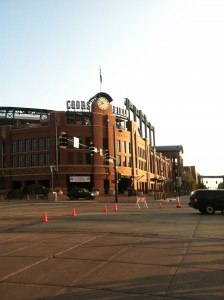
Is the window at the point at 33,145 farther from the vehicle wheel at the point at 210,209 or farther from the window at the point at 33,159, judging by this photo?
the vehicle wheel at the point at 210,209

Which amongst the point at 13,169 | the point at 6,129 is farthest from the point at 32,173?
the point at 6,129

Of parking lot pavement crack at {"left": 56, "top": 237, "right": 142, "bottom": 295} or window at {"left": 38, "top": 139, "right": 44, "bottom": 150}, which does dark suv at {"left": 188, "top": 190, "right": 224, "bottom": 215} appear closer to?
parking lot pavement crack at {"left": 56, "top": 237, "right": 142, "bottom": 295}

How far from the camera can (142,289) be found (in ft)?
22.4

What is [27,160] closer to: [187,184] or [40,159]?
[40,159]

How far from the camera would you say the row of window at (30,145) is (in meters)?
77.8

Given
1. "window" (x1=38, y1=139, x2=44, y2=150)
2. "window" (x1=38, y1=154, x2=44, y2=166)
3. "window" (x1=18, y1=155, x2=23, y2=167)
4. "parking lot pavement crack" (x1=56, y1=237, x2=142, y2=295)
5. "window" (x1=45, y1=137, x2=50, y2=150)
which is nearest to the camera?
"parking lot pavement crack" (x1=56, y1=237, x2=142, y2=295)

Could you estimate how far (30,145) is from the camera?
7938 centimetres

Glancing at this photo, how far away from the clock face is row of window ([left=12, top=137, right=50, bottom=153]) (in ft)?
42.1

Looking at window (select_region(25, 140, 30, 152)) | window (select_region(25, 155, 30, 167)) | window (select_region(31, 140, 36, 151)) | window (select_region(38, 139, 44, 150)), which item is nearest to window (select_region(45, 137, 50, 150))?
window (select_region(38, 139, 44, 150))

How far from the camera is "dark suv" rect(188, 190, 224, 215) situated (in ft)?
82.4

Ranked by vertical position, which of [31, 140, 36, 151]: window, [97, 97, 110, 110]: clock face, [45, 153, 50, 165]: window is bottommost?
[45, 153, 50, 165]: window

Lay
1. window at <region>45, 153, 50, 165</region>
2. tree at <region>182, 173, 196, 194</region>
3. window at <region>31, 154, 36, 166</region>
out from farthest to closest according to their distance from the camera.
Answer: tree at <region>182, 173, 196, 194</region> → window at <region>31, 154, 36, 166</region> → window at <region>45, 153, 50, 165</region>

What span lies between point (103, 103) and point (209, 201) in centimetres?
5704

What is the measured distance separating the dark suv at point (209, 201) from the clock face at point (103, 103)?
55917 millimetres
